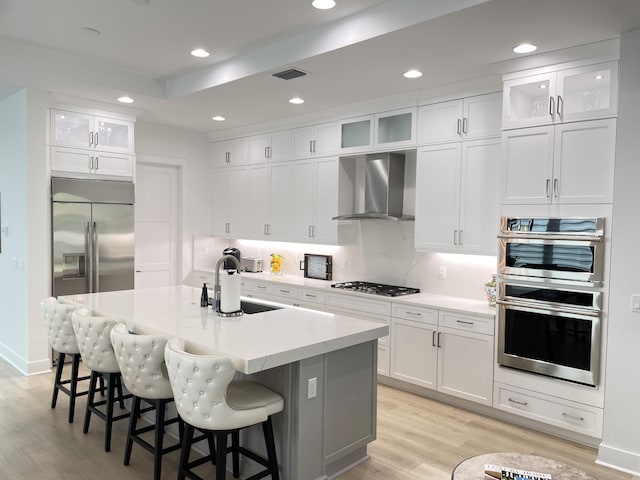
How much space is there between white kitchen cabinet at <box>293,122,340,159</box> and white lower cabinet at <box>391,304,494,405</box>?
1947 millimetres

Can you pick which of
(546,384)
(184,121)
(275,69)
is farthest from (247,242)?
(546,384)

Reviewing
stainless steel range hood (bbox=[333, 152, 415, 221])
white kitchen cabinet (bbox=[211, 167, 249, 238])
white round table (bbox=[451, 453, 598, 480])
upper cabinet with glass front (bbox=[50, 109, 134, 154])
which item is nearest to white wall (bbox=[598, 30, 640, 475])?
white round table (bbox=[451, 453, 598, 480])

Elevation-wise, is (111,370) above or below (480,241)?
below

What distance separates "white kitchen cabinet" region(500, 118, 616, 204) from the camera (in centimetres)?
322

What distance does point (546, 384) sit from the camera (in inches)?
138

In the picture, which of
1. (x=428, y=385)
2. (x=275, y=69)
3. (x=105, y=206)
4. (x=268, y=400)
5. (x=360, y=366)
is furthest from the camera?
(x=105, y=206)

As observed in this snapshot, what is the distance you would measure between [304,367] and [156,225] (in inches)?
174

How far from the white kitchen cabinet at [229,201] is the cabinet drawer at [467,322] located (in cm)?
316

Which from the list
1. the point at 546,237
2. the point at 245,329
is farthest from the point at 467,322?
the point at 245,329

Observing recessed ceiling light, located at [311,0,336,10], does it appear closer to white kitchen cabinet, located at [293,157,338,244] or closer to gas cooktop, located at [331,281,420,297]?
white kitchen cabinet, located at [293,157,338,244]

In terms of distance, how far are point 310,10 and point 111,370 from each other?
276 cm

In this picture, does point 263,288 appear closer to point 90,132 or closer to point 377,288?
point 377,288

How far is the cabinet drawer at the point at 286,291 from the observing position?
17.7ft

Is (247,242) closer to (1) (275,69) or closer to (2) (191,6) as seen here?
(1) (275,69)
